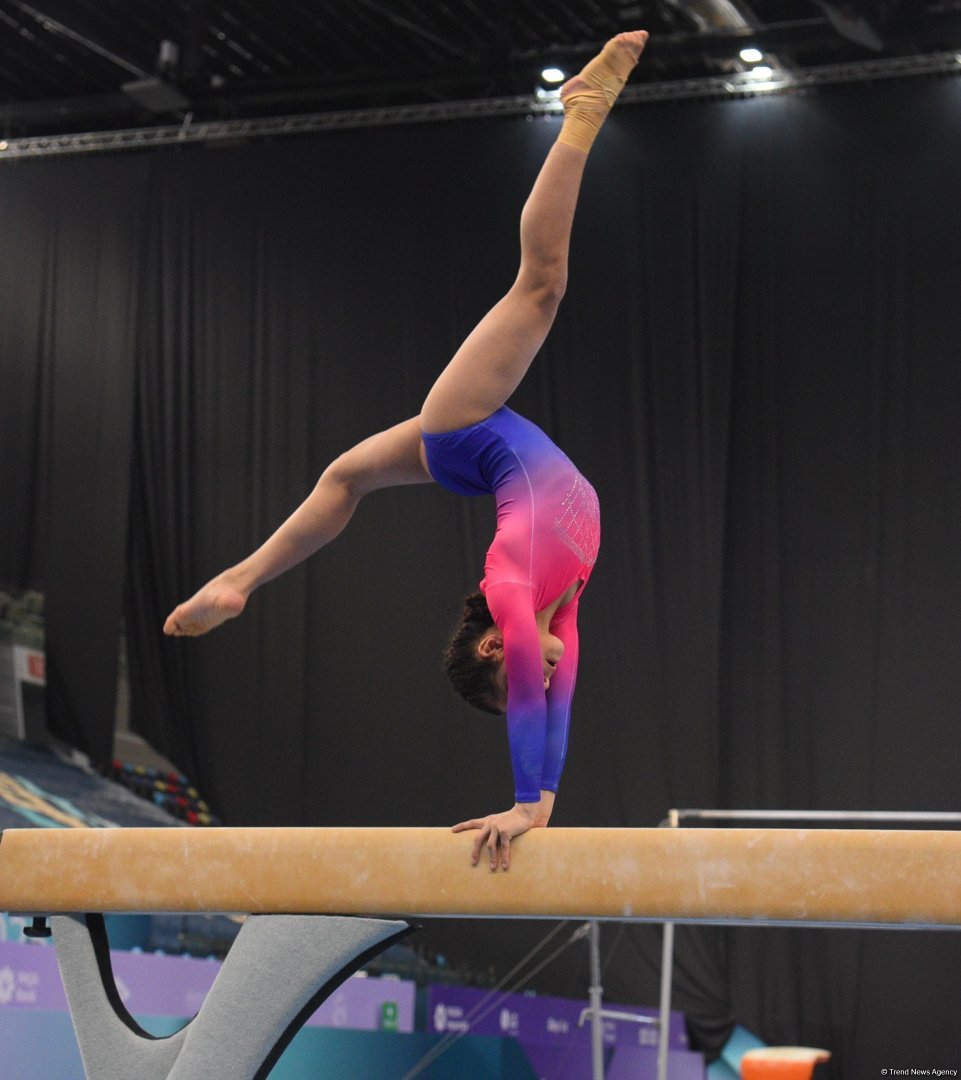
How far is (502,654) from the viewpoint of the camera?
3215 millimetres

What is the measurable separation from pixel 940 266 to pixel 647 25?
7.00 feet

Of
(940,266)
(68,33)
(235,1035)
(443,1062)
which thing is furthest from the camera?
(68,33)

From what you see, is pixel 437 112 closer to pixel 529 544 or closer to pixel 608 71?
pixel 608 71

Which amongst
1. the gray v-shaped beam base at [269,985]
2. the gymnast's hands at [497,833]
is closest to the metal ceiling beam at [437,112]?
the gymnast's hands at [497,833]

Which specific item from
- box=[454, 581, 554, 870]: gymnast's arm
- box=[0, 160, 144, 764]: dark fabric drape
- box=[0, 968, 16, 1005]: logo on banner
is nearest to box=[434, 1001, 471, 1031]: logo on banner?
box=[0, 968, 16, 1005]: logo on banner

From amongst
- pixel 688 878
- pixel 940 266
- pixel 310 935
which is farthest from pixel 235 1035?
pixel 940 266

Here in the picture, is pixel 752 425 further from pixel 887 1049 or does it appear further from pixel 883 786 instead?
pixel 887 1049

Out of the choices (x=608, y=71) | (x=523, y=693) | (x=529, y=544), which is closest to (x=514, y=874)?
(x=523, y=693)

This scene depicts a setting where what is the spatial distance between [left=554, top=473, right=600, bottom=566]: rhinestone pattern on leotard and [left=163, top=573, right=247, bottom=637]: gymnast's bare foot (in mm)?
824

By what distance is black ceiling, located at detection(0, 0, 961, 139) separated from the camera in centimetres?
736

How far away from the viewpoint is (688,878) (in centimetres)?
247

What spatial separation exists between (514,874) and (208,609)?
1213 mm

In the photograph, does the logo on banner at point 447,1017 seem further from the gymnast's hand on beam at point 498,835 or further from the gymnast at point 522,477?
the gymnast's hand on beam at point 498,835

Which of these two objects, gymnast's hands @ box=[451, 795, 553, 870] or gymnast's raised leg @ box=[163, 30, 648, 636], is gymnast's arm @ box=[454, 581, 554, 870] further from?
gymnast's raised leg @ box=[163, 30, 648, 636]
